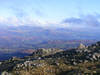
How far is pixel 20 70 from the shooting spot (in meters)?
87.8

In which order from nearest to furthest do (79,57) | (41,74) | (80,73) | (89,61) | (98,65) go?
(80,73), (41,74), (98,65), (89,61), (79,57)

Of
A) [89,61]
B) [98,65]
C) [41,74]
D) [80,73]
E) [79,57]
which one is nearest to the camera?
[80,73]

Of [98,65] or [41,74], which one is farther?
[98,65]

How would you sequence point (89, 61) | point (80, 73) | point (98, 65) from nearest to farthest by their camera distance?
point (80, 73) < point (98, 65) < point (89, 61)

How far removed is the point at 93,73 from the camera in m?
76.9

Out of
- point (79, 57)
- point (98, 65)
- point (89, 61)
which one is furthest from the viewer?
point (79, 57)

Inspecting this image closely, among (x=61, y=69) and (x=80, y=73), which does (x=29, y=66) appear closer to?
(x=61, y=69)

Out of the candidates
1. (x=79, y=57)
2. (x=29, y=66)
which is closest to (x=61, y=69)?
(x=29, y=66)

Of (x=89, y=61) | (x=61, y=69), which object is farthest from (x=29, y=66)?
(x=89, y=61)

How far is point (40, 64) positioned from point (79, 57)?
19.9 metres

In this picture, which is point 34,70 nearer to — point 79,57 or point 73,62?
point 73,62

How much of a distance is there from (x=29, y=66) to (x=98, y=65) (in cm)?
2494

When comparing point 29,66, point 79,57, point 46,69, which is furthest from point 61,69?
point 79,57

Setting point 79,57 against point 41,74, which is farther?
point 79,57
